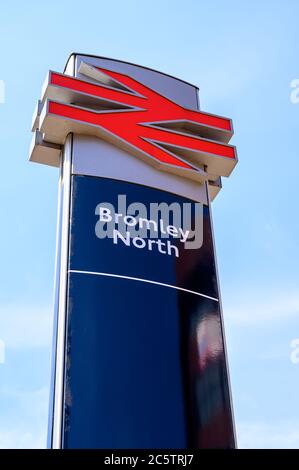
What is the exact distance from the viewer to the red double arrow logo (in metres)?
10.2

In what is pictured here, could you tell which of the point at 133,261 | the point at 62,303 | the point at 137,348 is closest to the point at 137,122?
the point at 133,261

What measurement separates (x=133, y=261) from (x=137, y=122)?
2709 mm

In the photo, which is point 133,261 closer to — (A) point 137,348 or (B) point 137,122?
(A) point 137,348

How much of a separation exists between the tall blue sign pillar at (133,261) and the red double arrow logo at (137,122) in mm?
22

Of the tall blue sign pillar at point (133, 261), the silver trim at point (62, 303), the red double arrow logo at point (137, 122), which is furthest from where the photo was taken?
the red double arrow logo at point (137, 122)

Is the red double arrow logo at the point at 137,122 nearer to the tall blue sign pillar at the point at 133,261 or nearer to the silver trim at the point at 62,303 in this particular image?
the tall blue sign pillar at the point at 133,261

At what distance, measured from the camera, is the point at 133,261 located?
9266 mm

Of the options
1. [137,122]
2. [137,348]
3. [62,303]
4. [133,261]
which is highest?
[137,122]

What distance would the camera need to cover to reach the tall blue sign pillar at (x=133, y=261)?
8078 mm

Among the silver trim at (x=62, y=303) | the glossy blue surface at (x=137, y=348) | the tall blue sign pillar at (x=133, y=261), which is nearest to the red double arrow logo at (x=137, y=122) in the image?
the tall blue sign pillar at (x=133, y=261)
